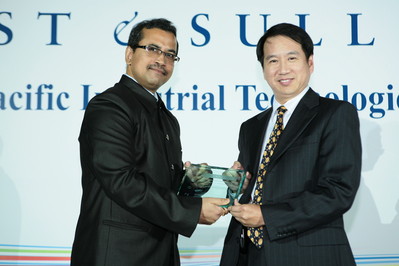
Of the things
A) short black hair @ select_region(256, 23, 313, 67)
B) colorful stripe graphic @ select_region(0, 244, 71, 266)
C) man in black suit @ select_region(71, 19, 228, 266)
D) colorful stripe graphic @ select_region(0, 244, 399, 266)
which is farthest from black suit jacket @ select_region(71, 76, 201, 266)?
colorful stripe graphic @ select_region(0, 244, 71, 266)

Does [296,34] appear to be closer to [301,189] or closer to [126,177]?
[301,189]

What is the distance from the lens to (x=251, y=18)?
351 centimetres

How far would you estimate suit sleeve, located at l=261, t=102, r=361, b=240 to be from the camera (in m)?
1.84

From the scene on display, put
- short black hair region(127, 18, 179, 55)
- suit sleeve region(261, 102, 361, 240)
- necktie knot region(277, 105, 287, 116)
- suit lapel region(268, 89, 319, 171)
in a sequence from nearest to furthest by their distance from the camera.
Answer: suit sleeve region(261, 102, 361, 240) < suit lapel region(268, 89, 319, 171) < necktie knot region(277, 105, 287, 116) < short black hair region(127, 18, 179, 55)

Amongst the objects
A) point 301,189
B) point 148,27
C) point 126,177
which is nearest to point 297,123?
point 301,189

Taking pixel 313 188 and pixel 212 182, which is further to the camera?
pixel 212 182

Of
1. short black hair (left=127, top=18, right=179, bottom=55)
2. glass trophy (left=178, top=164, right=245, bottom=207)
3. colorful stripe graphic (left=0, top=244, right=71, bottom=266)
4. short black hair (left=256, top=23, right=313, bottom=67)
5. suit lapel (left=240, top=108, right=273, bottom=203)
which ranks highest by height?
short black hair (left=127, top=18, right=179, bottom=55)

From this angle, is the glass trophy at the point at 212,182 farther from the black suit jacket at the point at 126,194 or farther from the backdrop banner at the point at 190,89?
the backdrop banner at the point at 190,89

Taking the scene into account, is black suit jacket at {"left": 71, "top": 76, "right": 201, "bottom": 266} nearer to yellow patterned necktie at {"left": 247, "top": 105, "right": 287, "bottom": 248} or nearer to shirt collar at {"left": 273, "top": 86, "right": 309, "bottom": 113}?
yellow patterned necktie at {"left": 247, "top": 105, "right": 287, "bottom": 248}

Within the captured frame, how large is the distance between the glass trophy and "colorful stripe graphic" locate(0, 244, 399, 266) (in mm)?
1443

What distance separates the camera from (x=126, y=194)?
1875 millimetres

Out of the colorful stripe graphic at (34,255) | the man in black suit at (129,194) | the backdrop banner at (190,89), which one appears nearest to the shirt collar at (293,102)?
the man in black suit at (129,194)

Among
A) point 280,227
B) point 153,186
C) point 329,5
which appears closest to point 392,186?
point 329,5

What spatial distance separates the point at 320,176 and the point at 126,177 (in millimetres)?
787
